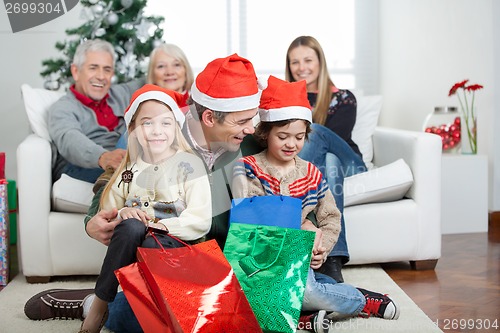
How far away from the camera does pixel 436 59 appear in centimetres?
485

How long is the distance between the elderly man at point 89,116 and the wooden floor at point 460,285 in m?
Result: 1.40

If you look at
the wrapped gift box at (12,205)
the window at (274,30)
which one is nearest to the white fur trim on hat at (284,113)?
the wrapped gift box at (12,205)

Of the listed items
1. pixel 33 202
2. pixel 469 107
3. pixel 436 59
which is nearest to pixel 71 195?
pixel 33 202

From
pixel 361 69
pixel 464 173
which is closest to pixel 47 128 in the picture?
pixel 464 173

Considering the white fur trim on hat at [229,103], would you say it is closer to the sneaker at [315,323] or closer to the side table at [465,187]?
the sneaker at [315,323]

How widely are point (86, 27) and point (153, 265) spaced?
8.37 ft

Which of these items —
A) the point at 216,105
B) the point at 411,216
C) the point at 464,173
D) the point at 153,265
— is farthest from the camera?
the point at 464,173

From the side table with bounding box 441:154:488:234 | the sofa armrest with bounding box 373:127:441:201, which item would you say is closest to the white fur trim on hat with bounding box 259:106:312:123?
the sofa armrest with bounding box 373:127:441:201

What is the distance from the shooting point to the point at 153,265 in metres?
1.88

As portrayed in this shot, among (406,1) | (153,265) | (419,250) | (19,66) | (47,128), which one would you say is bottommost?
(419,250)

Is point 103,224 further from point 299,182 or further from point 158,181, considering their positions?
point 299,182

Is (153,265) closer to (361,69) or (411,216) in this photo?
(411,216)

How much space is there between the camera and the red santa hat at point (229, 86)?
91.4 inches

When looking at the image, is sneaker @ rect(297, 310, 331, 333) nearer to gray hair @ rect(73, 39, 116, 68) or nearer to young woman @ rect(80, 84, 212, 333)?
young woman @ rect(80, 84, 212, 333)
